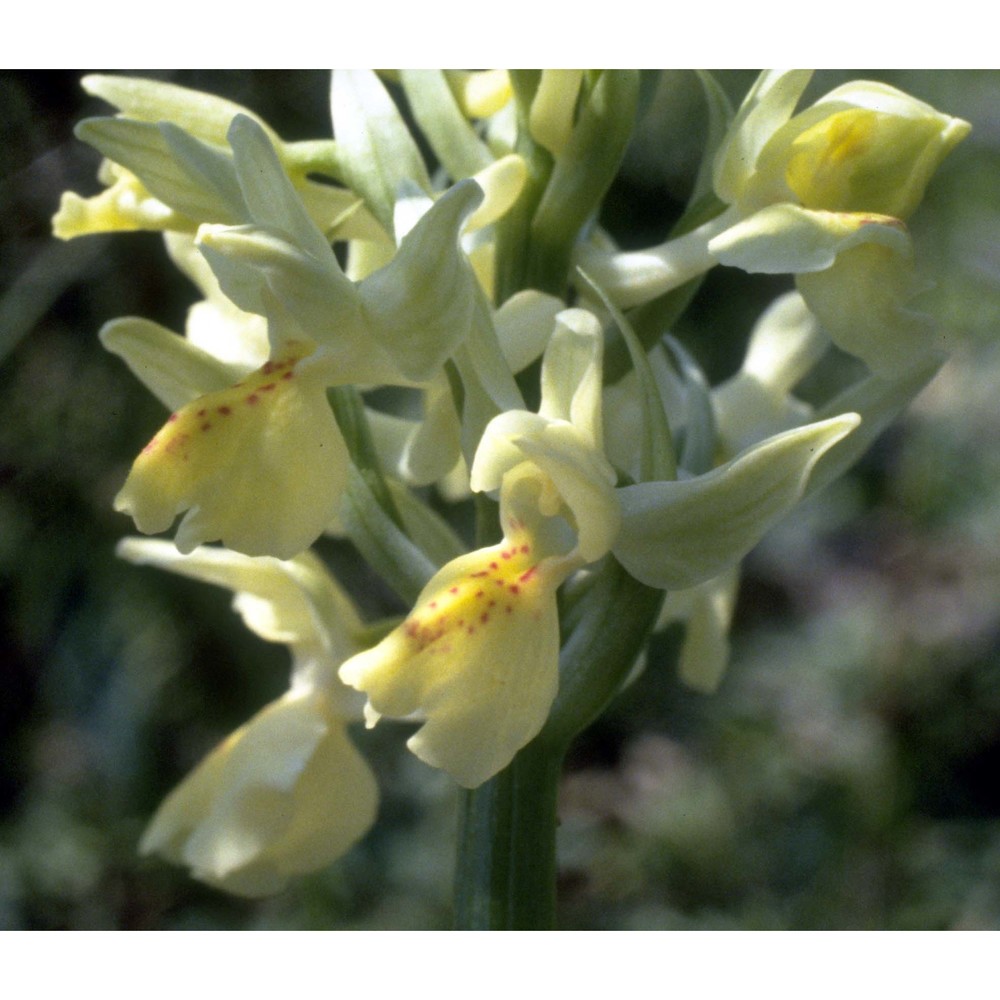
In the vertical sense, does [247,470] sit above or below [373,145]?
below

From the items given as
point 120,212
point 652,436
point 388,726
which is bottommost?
point 388,726

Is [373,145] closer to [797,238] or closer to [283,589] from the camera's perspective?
[797,238]

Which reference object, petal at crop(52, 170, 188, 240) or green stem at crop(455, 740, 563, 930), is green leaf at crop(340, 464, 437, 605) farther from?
petal at crop(52, 170, 188, 240)

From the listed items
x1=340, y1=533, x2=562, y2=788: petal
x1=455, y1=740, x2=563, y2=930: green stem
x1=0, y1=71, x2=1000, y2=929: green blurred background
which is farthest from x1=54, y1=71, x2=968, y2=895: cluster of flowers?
x1=0, y1=71, x2=1000, y2=929: green blurred background

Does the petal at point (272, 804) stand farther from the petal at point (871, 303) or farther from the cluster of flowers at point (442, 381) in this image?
the petal at point (871, 303)

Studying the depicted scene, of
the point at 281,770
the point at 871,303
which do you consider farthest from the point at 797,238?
the point at 281,770
